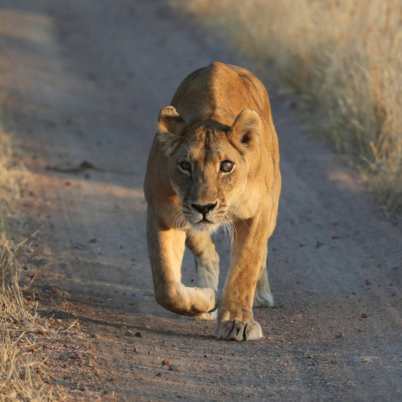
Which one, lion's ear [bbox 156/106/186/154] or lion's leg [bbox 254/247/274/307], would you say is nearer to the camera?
lion's ear [bbox 156/106/186/154]

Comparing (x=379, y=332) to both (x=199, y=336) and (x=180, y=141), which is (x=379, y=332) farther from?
(x=180, y=141)

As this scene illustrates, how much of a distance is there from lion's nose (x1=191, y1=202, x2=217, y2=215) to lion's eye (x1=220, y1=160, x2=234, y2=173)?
0.68ft

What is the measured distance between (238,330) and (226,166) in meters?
0.90

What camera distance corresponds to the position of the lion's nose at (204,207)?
18.2ft

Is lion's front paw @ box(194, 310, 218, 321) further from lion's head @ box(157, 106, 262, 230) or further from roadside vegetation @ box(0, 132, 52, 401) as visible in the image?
roadside vegetation @ box(0, 132, 52, 401)

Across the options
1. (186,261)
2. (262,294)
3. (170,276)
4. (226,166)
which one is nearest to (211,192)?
(226,166)

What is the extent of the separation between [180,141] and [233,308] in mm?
947

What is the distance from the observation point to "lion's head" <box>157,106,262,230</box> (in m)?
5.60

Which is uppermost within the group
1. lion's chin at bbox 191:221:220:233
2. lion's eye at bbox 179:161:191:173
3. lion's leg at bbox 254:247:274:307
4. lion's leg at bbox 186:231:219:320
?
lion's eye at bbox 179:161:191:173

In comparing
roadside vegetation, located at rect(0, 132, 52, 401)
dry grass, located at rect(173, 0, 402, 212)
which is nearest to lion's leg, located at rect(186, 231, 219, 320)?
roadside vegetation, located at rect(0, 132, 52, 401)

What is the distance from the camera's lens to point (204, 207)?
18.2ft

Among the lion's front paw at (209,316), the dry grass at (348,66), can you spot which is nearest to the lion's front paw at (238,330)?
the lion's front paw at (209,316)

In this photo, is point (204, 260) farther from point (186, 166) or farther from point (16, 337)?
point (16, 337)

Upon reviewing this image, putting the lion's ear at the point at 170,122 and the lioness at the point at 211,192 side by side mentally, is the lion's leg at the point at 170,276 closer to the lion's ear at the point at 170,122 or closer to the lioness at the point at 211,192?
the lioness at the point at 211,192
